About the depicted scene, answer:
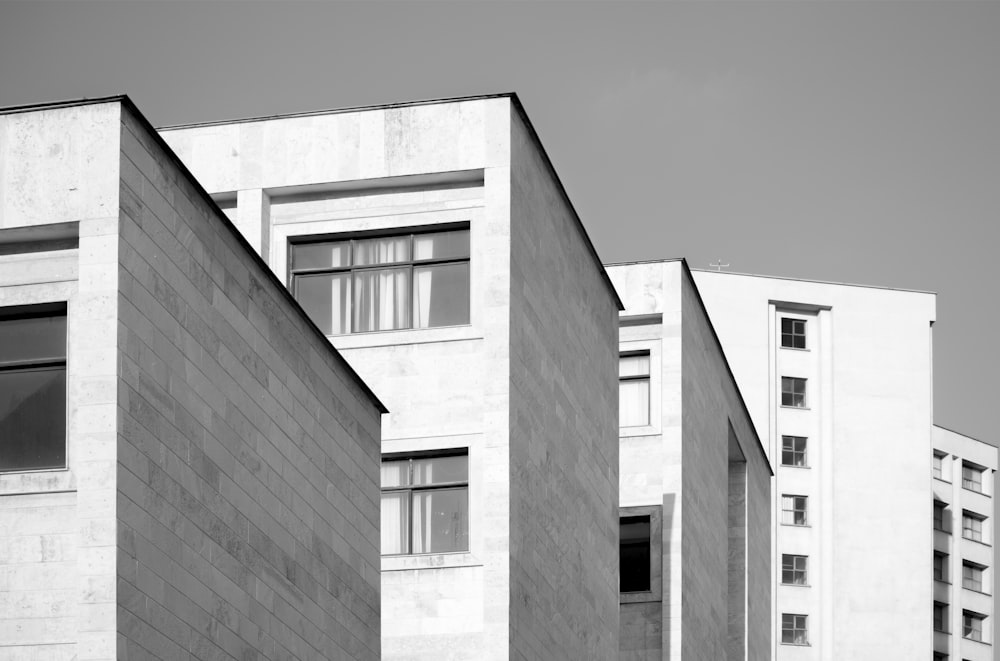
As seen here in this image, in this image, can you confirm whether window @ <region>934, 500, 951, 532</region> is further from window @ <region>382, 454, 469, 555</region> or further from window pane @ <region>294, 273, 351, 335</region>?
window @ <region>382, 454, 469, 555</region>

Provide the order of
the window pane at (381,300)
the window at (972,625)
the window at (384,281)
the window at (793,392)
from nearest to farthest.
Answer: the window at (384,281) < the window pane at (381,300) < the window at (793,392) < the window at (972,625)

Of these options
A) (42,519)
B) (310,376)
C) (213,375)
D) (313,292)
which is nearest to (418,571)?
(313,292)

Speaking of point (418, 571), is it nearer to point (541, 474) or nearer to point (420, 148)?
point (541, 474)

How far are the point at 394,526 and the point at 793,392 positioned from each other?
78.7m

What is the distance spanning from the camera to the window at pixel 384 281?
39.0m

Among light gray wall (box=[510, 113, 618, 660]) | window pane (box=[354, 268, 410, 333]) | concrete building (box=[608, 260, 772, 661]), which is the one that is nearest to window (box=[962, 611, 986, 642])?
concrete building (box=[608, 260, 772, 661])

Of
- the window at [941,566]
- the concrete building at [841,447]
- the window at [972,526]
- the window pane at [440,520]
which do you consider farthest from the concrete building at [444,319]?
the window at [972,526]

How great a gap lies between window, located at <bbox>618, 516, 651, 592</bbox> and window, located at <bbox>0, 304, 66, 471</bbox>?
31616mm

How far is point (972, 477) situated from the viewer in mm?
137375

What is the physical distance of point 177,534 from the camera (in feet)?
76.0

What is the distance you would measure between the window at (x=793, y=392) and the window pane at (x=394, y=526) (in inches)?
3064

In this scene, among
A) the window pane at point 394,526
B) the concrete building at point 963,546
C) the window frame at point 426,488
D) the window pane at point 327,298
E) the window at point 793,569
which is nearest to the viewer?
the window frame at point 426,488

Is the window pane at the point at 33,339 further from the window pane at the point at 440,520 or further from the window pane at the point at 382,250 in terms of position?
the window pane at the point at 382,250

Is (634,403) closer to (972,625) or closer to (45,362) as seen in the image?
(45,362)
